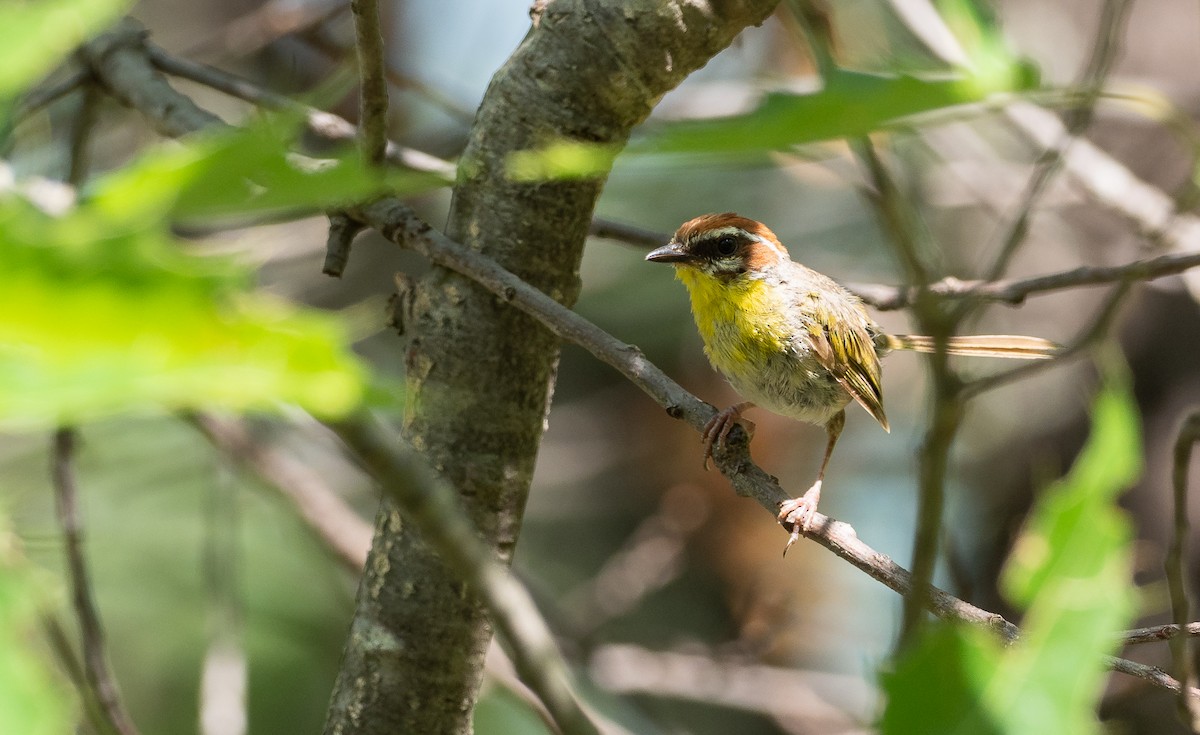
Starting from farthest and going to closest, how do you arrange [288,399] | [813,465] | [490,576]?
[813,465], [490,576], [288,399]

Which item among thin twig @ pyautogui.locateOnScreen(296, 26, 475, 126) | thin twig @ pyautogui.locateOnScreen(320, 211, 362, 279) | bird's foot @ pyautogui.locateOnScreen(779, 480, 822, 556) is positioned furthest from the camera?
thin twig @ pyautogui.locateOnScreen(296, 26, 475, 126)

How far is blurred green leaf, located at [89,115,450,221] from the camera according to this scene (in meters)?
0.75

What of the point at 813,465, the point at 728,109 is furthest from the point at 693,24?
the point at 813,465

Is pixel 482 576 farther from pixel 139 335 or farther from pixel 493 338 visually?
pixel 493 338

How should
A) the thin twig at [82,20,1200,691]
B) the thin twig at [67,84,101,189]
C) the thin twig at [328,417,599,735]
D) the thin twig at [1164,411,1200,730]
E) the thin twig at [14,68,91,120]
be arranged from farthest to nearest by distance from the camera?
1. the thin twig at [67,84,101,189]
2. the thin twig at [14,68,91,120]
3. the thin twig at [1164,411,1200,730]
4. the thin twig at [82,20,1200,691]
5. the thin twig at [328,417,599,735]

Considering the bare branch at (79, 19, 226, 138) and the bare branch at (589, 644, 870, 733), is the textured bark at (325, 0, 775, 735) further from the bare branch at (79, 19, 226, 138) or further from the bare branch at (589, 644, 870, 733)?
the bare branch at (589, 644, 870, 733)

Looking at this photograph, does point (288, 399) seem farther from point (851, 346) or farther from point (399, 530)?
point (851, 346)

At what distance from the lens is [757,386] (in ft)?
11.8

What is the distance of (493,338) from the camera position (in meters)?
2.28

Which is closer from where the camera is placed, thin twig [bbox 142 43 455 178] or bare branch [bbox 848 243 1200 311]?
bare branch [bbox 848 243 1200 311]

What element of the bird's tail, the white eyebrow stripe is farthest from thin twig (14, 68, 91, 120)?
the bird's tail

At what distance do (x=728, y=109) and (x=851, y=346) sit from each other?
1485 mm

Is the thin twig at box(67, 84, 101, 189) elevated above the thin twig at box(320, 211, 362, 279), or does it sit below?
above

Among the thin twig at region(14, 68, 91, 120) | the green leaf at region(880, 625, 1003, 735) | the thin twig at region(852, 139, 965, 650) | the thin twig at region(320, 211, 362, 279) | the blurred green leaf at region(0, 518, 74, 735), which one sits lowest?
the blurred green leaf at region(0, 518, 74, 735)
